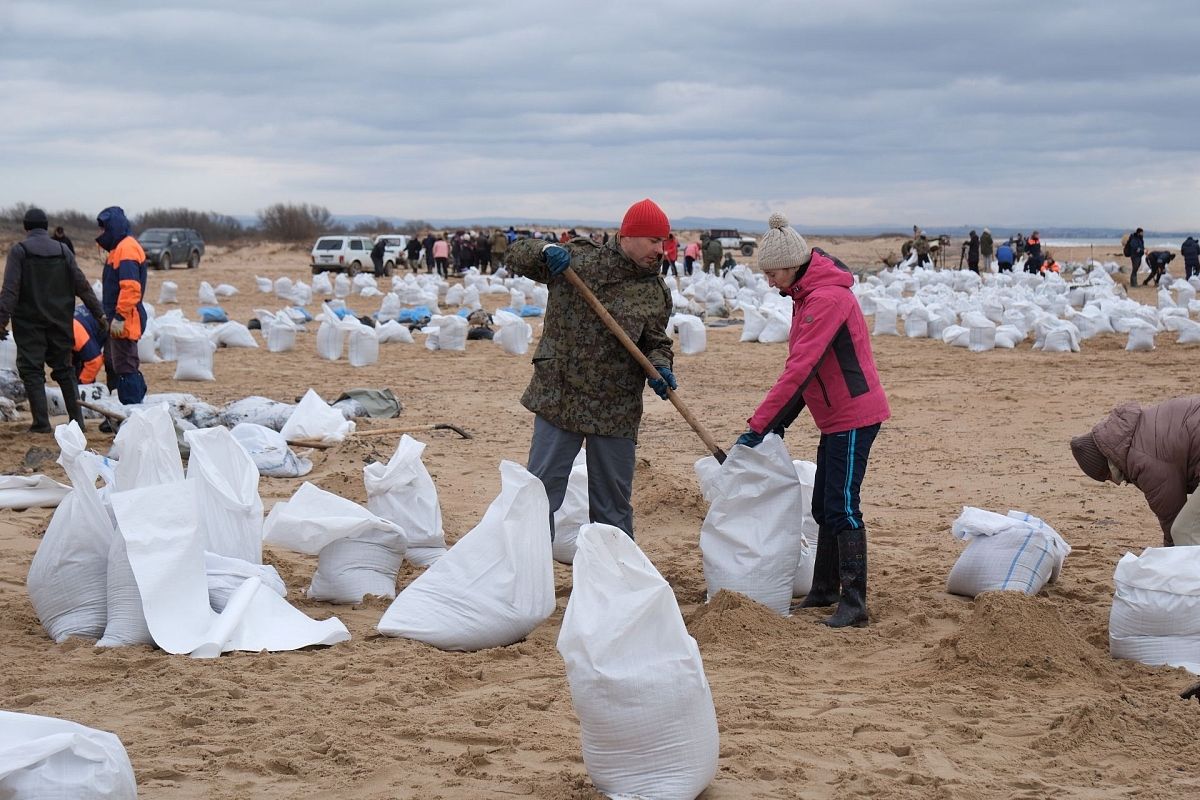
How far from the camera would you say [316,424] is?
284 inches

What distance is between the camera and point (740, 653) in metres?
3.73

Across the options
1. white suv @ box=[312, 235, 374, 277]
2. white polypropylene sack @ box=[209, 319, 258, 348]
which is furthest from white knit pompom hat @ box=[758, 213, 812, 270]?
white suv @ box=[312, 235, 374, 277]

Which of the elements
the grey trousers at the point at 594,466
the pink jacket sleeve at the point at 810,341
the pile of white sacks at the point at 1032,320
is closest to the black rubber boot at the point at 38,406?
the grey trousers at the point at 594,466

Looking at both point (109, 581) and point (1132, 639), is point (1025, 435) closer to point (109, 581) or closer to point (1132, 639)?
point (1132, 639)

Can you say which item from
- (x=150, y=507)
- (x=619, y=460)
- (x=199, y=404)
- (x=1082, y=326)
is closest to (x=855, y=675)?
(x=619, y=460)

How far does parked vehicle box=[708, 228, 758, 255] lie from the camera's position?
1647 inches

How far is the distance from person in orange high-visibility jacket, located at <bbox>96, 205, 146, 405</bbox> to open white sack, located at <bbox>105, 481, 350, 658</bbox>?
3.93 m

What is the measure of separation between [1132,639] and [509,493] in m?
1.88

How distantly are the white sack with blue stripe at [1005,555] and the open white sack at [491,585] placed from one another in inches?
60.1

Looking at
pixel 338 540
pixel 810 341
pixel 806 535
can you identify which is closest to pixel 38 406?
pixel 338 540

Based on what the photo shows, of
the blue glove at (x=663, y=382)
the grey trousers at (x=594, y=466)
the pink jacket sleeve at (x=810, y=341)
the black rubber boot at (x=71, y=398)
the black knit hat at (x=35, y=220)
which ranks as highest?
the black knit hat at (x=35, y=220)

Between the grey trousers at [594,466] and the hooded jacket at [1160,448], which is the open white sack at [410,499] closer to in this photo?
the grey trousers at [594,466]

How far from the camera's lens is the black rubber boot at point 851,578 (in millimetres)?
4035

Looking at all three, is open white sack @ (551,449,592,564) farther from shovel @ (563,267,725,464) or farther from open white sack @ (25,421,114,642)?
open white sack @ (25,421,114,642)
